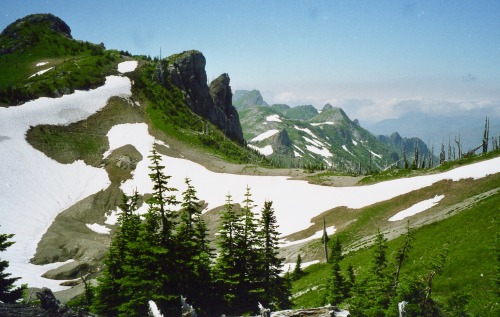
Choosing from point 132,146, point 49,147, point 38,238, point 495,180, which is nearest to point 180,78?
point 132,146

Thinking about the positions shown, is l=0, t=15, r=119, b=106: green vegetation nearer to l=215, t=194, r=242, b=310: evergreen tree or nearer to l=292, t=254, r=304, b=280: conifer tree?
l=292, t=254, r=304, b=280: conifer tree

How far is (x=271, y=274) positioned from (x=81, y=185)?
3290 inches

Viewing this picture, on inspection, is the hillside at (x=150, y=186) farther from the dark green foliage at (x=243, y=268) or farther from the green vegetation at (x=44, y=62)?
the dark green foliage at (x=243, y=268)

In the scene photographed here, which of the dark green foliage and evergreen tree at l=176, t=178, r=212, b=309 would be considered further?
the dark green foliage

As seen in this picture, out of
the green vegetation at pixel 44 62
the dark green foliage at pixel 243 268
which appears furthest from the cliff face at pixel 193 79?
the dark green foliage at pixel 243 268

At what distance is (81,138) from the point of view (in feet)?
367

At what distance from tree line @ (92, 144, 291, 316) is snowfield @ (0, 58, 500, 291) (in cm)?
3420

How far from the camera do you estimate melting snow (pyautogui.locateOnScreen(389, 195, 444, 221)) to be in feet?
182

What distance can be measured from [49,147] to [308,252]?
91870mm

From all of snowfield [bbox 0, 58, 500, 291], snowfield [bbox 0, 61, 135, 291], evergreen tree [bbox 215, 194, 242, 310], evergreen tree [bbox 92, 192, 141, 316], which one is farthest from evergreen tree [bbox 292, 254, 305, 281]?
snowfield [bbox 0, 61, 135, 291]

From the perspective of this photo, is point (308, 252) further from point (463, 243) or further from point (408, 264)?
point (463, 243)

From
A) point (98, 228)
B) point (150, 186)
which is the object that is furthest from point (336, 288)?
point (150, 186)

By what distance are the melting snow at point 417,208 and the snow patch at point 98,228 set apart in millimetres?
A: 66537

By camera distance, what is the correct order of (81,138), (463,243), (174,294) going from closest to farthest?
1. (174,294)
2. (463,243)
3. (81,138)
